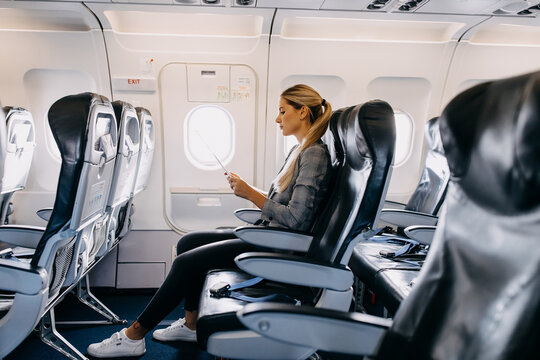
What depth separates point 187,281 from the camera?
213 centimetres

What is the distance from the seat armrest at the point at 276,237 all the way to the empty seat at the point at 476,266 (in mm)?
1019

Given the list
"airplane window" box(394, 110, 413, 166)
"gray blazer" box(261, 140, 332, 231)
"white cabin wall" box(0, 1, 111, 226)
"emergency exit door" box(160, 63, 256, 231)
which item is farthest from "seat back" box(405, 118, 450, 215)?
"white cabin wall" box(0, 1, 111, 226)

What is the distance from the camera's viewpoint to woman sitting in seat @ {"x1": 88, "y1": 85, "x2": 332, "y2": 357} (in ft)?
6.71

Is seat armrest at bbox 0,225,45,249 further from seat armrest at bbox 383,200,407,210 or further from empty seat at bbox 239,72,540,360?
seat armrest at bbox 383,200,407,210

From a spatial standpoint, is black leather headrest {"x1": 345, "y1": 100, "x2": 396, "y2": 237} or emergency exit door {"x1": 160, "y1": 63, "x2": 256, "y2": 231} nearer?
black leather headrest {"x1": 345, "y1": 100, "x2": 396, "y2": 237}

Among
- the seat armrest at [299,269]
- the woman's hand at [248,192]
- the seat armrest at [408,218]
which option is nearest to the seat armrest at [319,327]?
the seat armrest at [299,269]

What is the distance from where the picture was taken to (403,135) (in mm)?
4035

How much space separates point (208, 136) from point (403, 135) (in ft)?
6.95

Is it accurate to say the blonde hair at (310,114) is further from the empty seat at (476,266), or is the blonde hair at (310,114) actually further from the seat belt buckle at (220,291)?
the empty seat at (476,266)

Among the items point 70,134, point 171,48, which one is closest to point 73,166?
point 70,134

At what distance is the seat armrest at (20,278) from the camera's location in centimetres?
152

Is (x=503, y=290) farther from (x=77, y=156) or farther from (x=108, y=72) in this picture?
(x=108, y=72)

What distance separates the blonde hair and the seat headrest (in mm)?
1389

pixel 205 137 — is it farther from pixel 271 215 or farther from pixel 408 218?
pixel 408 218
